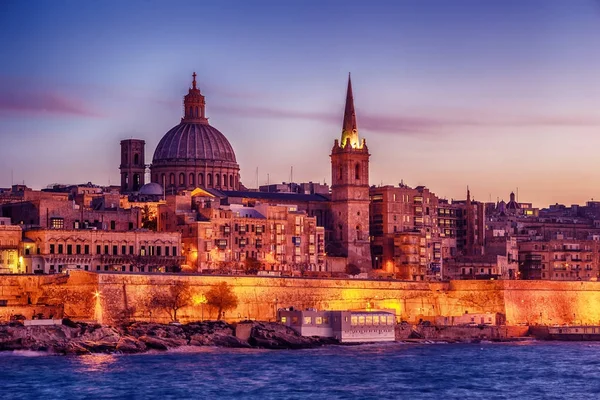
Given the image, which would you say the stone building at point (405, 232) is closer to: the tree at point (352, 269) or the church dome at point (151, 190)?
the tree at point (352, 269)

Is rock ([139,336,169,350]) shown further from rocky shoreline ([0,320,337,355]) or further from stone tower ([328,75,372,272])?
stone tower ([328,75,372,272])

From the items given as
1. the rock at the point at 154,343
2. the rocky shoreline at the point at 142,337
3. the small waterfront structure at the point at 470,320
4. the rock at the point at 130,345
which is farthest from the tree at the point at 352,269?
the rock at the point at 130,345

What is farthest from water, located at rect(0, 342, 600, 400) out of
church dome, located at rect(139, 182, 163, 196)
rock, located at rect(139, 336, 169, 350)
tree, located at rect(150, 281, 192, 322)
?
church dome, located at rect(139, 182, 163, 196)

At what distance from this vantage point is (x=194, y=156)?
10775cm

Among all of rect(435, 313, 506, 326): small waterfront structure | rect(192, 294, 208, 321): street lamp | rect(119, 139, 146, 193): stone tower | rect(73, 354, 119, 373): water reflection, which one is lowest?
rect(73, 354, 119, 373): water reflection

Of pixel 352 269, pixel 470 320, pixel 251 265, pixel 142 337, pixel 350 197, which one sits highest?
pixel 350 197

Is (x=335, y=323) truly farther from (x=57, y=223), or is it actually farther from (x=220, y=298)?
(x=57, y=223)

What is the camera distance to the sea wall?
72.6 meters

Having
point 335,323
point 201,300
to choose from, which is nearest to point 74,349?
point 201,300

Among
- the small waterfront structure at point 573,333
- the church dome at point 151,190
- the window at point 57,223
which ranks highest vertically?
the church dome at point 151,190

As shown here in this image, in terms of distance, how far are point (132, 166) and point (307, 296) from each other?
103ft

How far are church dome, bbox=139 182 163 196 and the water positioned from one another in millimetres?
32005

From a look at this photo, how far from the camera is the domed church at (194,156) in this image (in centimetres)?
10731

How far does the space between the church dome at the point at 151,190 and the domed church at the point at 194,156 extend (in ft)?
11.4
